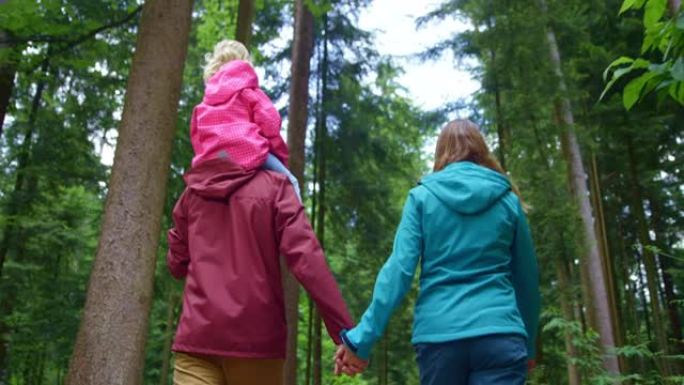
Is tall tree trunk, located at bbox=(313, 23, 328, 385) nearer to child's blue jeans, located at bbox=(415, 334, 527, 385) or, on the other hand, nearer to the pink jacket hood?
the pink jacket hood

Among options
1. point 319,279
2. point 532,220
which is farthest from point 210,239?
point 532,220

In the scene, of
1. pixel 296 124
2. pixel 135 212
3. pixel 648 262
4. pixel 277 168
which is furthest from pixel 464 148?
pixel 648 262

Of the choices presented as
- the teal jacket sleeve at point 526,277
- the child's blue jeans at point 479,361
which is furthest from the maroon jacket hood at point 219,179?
the teal jacket sleeve at point 526,277

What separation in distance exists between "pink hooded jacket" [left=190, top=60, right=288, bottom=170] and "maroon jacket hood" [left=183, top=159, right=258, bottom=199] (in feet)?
0.11

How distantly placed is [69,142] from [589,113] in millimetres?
11408

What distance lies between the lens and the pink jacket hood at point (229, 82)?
111 inches

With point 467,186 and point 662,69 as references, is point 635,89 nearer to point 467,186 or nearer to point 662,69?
point 662,69

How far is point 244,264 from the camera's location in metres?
2.44

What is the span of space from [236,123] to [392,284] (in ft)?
3.32

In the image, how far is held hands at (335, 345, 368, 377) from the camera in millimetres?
2477

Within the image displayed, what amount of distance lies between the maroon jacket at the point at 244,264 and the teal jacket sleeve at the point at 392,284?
0.09 m

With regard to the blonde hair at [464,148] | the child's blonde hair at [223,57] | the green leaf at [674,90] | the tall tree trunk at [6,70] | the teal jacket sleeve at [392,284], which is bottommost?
the teal jacket sleeve at [392,284]

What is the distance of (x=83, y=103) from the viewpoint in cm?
1194

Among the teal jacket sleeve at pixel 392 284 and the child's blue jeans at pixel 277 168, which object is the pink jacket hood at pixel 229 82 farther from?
the teal jacket sleeve at pixel 392 284
